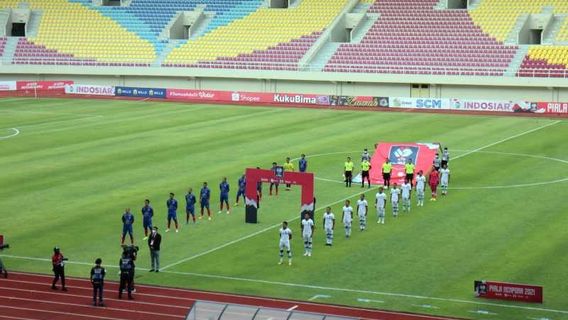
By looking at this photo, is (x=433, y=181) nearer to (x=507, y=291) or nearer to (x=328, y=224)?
(x=328, y=224)

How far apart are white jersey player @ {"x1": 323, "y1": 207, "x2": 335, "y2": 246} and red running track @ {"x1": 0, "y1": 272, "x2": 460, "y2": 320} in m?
5.46

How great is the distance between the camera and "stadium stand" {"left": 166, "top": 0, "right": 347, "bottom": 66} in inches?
3204

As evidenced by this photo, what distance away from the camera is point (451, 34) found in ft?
253

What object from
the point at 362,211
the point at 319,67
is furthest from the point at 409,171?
the point at 319,67

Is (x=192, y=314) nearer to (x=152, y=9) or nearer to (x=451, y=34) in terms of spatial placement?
(x=451, y=34)

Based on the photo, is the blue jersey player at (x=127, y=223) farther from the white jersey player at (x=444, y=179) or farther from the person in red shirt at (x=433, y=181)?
the white jersey player at (x=444, y=179)

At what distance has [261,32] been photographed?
272ft

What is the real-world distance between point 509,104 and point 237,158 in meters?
25.5

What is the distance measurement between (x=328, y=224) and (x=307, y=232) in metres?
1.22

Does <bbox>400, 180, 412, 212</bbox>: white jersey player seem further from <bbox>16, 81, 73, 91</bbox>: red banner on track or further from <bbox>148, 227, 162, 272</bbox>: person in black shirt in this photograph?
<bbox>16, 81, 73, 91</bbox>: red banner on track

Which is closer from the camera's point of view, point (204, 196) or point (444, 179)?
point (204, 196)

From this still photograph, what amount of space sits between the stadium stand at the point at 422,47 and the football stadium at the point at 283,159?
16cm

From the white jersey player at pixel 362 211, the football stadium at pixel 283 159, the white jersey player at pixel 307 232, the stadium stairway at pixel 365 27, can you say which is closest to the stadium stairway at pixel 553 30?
the football stadium at pixel 283 159

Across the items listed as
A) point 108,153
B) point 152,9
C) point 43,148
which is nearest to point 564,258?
point 108,153
